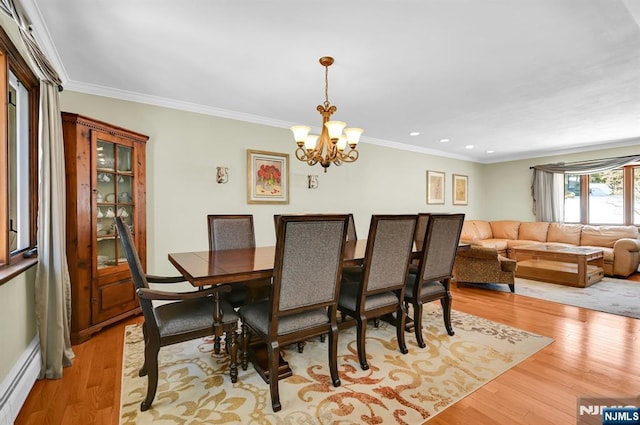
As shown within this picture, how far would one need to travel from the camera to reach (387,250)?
84.3 inches

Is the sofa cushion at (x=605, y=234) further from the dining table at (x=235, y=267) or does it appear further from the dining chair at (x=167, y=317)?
the dining chair at (x=167, y=317)

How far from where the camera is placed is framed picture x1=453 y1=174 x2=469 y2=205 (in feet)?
22.4

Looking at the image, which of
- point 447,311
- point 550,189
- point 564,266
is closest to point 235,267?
point 447,311

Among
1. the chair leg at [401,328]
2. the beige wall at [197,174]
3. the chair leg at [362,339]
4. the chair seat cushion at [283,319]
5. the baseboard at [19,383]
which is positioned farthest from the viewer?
the beige wall at [197,174]

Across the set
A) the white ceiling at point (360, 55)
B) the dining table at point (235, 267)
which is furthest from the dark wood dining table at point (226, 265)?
the white ceiling at point (360, 55)

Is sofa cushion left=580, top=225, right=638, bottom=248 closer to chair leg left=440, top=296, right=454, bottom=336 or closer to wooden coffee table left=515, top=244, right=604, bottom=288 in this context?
wooden coffee table left=515, top=244, right=604, bottom=288

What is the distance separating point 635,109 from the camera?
3.71 meters

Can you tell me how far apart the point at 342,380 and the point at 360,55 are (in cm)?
Result: 243

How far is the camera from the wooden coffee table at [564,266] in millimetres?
4371

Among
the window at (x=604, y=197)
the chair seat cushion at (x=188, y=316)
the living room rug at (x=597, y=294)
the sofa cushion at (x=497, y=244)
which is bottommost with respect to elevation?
the living room rug at (x=597, y=294)

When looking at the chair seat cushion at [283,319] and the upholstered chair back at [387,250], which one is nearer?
the chair seat cushion at [283,319]

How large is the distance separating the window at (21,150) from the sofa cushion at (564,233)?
791 cm

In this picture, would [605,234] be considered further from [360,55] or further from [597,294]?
[360,55]

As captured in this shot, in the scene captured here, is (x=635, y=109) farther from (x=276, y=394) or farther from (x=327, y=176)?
(x=276, y=394)
